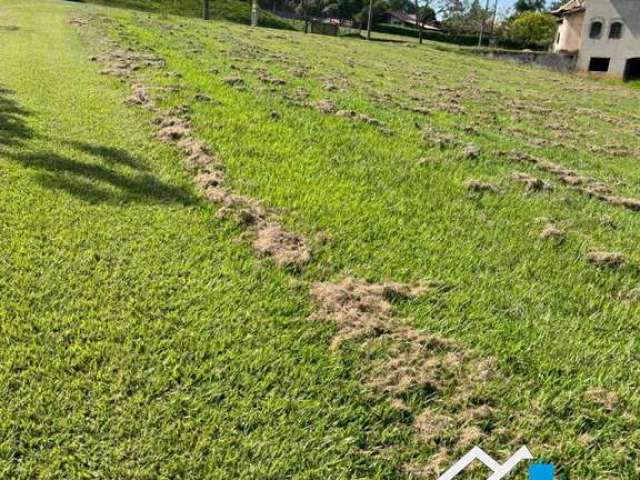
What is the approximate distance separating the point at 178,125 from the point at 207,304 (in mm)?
3176

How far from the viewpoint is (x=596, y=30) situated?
106 feet

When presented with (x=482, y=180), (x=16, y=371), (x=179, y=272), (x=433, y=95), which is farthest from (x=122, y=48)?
(x=16, y=371)

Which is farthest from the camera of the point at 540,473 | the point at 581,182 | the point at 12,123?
the point at 581,182

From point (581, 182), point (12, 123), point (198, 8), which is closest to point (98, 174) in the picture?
point (12, 123)

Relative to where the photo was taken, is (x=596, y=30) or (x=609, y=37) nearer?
(x=609, y=37)

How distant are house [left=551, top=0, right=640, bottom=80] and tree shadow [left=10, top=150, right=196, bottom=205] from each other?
34.2m

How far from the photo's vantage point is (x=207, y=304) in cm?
248

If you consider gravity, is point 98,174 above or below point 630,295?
above

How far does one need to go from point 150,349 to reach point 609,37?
36.7 meters

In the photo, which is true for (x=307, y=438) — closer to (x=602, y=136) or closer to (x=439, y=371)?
(x=439, y=371)

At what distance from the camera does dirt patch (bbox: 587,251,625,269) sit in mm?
3363

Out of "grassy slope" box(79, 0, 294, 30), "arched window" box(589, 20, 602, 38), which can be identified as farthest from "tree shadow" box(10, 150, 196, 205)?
"arched window" box(589, 20, 602, 38)

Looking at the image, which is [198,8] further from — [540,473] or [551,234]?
[540,473]

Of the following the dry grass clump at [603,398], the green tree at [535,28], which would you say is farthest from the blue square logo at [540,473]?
the green tree at [535,28]
